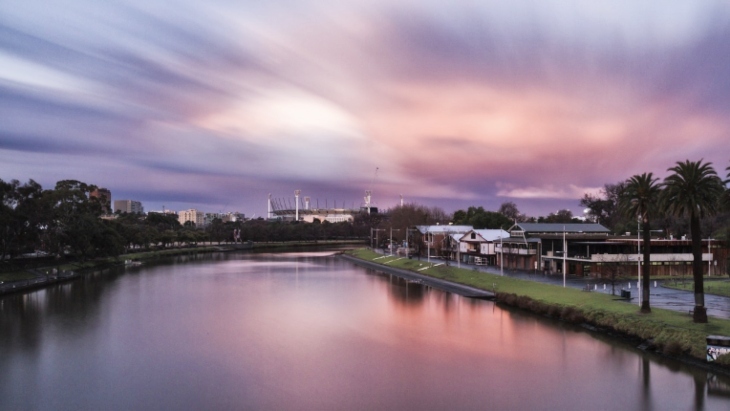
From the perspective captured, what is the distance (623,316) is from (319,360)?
16.3m

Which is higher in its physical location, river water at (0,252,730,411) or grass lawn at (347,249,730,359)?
grass lawn at (347,249,730,359)

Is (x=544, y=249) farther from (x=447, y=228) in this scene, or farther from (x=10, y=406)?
(x=10, y=406)

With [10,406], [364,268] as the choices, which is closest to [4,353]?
[10,406]

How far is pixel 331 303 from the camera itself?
40.7 meters

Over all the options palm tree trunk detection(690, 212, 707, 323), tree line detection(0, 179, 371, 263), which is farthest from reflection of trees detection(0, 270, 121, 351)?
palm tree trunk detection(690, 212, 707, 323)

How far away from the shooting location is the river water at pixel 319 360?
59.4ft

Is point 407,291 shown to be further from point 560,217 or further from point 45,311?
point 560,217

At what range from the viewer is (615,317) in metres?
27.3

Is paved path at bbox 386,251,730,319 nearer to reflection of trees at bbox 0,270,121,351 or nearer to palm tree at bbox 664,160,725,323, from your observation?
palm tree at bbox 664,160,725,323

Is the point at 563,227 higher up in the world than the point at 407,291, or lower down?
higher up

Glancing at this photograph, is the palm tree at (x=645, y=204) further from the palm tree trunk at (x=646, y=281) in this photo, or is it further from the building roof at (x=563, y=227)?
the building roof at (x=563, y=227)

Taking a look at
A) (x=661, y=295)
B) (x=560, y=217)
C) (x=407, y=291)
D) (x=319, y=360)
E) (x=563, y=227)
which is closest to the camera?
(x=319, y=360)

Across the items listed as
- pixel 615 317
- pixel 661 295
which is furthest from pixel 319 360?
pixel 661 295

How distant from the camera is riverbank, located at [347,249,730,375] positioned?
22.1m
